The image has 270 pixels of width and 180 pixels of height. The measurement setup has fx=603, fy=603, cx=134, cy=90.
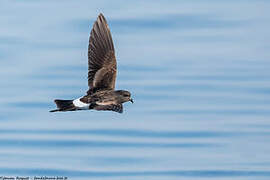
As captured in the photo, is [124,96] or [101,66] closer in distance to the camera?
[124,96]

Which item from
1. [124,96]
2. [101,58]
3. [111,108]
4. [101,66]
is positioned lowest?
[111,108]

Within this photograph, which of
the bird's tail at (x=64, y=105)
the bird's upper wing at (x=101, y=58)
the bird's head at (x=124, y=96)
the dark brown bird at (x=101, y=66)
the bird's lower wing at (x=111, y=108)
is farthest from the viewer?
the bird's upper wing at (x=101, y=58)

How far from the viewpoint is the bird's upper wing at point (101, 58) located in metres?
11.2

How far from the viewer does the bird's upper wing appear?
440 inches

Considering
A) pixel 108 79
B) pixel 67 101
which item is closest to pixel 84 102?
pixel 67 101

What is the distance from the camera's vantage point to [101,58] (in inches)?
451

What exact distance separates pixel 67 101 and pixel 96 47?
1373 mm

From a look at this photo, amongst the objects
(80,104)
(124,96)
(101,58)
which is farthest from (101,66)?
(80,104)

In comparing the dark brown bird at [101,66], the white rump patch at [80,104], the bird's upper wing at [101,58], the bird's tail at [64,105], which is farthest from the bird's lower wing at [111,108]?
the bird's upper wing at [101,58]

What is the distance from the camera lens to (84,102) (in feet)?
33.9

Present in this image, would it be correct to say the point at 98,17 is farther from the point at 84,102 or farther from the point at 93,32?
the point at 84,102

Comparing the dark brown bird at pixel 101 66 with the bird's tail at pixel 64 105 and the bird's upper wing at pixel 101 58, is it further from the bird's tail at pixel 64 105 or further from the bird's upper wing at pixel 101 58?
the bird's tail at pixel 64 105

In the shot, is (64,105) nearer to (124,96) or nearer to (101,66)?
(124,96)

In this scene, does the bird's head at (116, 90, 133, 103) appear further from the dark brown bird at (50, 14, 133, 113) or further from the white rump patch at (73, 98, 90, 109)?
the white rump patch at (73, 98, 90, 109)
